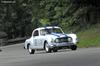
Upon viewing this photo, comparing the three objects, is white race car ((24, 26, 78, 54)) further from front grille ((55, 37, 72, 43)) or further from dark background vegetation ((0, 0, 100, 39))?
dark background vegetation ((0, 0, 100, 39))

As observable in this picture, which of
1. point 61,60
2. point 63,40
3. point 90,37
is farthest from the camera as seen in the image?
point 90,37

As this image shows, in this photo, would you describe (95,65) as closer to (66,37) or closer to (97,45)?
(66,37)

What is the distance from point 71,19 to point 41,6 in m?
7.73

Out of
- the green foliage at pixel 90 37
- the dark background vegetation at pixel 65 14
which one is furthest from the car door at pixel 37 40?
the dark background vegetation at pixel 65 14

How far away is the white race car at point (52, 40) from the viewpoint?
30406 mm

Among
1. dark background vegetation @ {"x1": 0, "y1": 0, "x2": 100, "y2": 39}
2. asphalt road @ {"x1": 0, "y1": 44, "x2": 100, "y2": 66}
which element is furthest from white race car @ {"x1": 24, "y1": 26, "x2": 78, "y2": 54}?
dark background vegetation @ {"x1": 0, "y1": 0, "x2": 100, "y2": 39}

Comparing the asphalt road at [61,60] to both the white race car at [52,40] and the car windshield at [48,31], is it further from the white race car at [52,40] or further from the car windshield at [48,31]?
the car windshield at [48,31]

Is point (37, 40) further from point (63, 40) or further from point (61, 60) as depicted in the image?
point (61, 60)

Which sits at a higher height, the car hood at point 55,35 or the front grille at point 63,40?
the car hood at point 55,35

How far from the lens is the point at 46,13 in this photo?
177ft

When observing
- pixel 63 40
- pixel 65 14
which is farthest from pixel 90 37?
pixel 65 14

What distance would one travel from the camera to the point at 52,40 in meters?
30.5

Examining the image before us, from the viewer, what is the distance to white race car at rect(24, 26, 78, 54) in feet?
99.8

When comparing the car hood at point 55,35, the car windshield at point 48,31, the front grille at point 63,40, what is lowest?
the front grille at point 63,40
